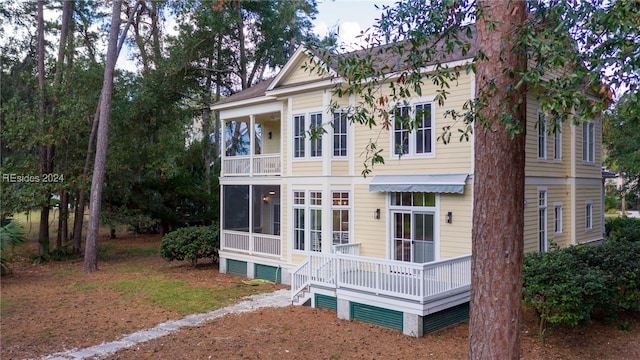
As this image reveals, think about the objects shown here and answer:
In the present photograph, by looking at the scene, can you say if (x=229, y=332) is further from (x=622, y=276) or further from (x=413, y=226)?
(x=622, y=276)

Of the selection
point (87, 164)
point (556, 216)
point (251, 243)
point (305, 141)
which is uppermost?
point (305, 141)

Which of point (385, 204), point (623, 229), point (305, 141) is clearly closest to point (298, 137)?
point (305, 141)

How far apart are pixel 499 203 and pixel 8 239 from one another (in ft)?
48.3

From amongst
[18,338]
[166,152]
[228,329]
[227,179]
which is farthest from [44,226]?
[228,329]

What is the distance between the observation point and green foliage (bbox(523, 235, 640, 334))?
24.8 feet

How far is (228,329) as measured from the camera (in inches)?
369

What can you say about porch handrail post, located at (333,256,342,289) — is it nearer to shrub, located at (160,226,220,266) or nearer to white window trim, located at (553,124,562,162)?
white window trim, located at (553,124,562,162)

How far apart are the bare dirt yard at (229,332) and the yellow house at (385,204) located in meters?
0.75

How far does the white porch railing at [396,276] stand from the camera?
9070 millimetres

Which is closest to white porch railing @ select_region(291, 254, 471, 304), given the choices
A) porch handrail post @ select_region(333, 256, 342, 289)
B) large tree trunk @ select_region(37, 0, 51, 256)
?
porch handrail post @ select_region(333, 256, 342, 289)

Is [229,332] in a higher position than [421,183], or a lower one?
lower

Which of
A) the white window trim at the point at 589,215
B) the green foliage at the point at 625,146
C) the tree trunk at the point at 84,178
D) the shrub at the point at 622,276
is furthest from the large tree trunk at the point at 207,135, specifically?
the green foliage at the point at 625,146

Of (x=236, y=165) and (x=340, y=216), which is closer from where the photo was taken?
(x=340, y=216)

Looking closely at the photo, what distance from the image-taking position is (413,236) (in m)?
12.1
